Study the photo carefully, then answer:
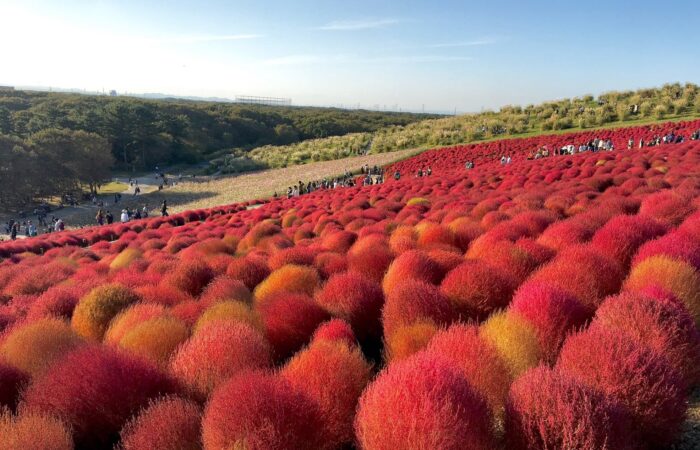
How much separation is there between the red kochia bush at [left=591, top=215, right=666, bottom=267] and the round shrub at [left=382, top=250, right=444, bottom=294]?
2.10 meters

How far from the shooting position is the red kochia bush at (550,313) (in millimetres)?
3475

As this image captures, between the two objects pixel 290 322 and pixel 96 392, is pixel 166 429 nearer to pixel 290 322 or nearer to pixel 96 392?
pixel 96 392

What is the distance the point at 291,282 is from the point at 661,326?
4.02m

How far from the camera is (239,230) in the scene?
14641mm

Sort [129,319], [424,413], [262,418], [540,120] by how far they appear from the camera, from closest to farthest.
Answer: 1. [424,413]
2. [262,418]
3. [129,319]
4. [540,120]

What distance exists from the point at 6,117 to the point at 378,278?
8410cm

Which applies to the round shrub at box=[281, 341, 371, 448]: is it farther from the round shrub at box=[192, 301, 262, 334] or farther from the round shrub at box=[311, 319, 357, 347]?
the round shrub at box=[192, 301, 262, 334]

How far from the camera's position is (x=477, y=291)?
4.65 metres

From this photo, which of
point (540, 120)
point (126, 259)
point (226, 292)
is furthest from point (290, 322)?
point (540, 120)

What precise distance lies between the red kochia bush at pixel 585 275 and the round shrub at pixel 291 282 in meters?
2.73

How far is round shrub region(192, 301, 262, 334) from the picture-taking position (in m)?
4.39

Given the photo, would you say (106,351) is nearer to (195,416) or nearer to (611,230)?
(195,416)

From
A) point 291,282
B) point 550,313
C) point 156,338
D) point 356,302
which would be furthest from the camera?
point 291,282

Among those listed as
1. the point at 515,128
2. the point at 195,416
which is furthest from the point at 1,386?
the point at 515,128
